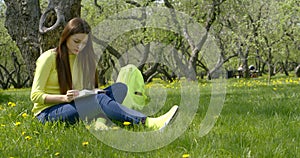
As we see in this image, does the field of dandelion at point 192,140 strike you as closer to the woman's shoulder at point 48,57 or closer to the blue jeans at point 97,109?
the blue jeans at point 97,109

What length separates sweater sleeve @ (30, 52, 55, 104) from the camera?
397 cm

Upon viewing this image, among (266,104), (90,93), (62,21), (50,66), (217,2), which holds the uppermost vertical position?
(217,2)

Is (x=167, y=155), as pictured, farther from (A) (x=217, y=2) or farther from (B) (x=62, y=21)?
(A) (x=217, y=2)

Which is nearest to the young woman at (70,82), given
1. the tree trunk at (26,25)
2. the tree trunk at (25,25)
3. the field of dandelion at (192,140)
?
the field of dandelion at (192,140)

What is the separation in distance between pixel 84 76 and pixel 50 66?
43cm

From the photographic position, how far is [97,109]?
3941 mm

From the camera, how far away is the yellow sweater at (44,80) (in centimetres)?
399

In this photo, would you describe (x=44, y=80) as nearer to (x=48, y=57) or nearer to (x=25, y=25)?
(x=48, y=57)

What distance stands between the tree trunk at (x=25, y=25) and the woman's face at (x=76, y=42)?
3.42m

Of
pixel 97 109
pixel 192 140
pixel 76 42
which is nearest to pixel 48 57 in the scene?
pixel 76 42

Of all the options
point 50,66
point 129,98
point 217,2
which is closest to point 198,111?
point 129,98

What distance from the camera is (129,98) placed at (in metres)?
5.40

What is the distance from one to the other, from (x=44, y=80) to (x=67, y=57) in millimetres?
370

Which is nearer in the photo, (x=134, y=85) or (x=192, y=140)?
(x=192, y=140)
